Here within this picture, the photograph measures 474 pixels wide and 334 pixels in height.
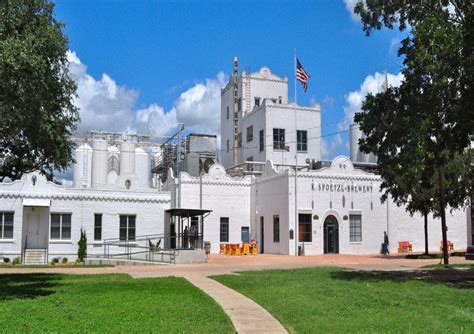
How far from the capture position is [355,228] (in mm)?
42656

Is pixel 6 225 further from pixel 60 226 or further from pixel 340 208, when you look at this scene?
pixel 340 208

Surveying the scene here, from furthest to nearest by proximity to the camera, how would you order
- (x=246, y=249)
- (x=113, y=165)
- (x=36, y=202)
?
(x=113, y=165) → (x=246, y=249) → (x=36, y=202)

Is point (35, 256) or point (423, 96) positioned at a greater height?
point (423, 96)

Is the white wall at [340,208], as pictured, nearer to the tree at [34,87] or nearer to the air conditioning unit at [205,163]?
the air conditioning unit at [205,163]

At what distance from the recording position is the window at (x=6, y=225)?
3564cm

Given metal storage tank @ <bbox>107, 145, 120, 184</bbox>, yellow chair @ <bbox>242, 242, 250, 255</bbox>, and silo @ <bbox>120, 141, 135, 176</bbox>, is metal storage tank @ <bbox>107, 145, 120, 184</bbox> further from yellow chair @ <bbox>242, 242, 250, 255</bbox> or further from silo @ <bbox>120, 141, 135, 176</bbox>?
yellow chair @ <bbox>242, 242, 250, 255</bbox>

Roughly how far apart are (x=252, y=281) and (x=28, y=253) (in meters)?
21.9

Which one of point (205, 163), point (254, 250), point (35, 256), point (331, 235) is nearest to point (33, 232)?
point (35, 256)

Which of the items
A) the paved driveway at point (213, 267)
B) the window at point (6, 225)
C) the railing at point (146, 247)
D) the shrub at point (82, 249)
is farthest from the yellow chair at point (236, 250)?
the window at point (6, 225)

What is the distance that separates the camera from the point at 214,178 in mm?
44531

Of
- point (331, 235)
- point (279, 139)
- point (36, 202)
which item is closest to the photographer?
point (36, 202)

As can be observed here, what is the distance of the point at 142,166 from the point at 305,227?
65.5 feet

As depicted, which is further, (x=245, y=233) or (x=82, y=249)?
(x=245, y=233)

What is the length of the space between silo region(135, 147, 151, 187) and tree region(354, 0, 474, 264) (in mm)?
34353
